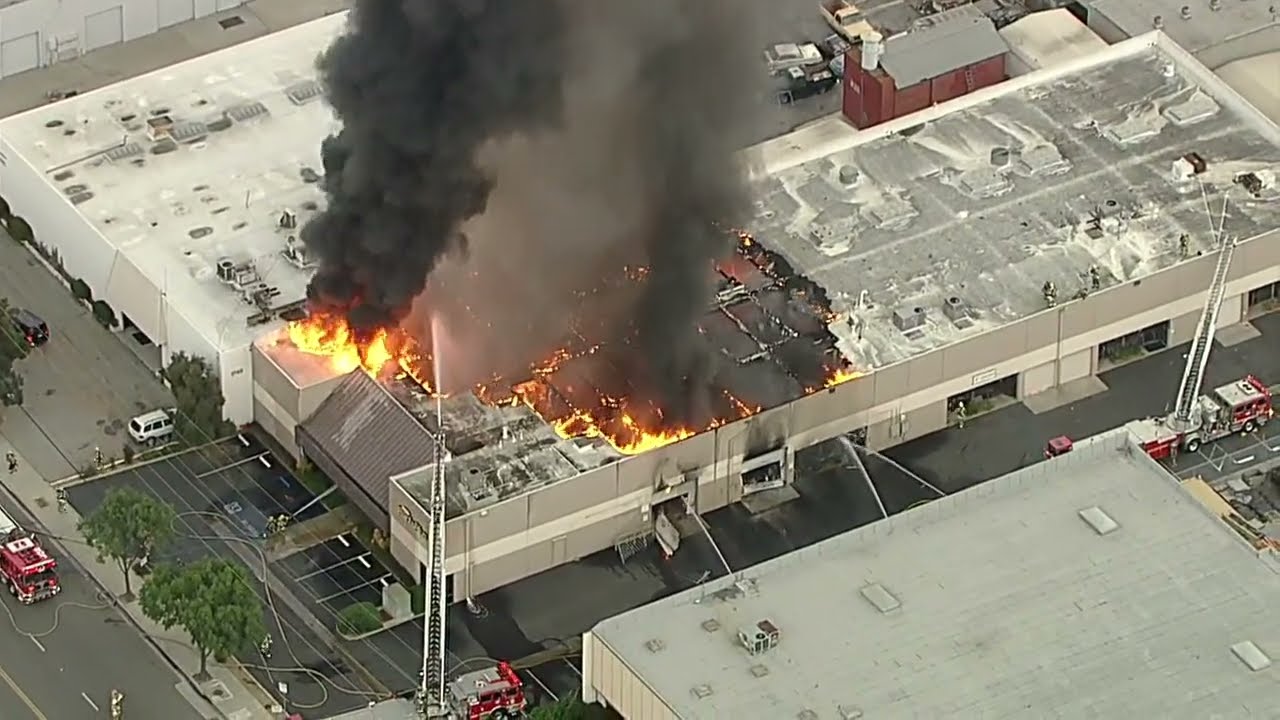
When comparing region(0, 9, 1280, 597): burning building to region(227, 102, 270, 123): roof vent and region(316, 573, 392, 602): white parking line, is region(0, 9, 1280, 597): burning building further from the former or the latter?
region(316, 573, 392, 602): white parking line

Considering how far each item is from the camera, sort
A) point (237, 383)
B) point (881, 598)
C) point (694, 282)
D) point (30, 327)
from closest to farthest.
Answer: point (881, 598) → point (694, 282) → point (237, 383) → point (30, 327)

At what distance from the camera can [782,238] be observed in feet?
405

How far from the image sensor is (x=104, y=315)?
125 meters

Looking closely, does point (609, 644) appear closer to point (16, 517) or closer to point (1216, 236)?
point (16, 517)

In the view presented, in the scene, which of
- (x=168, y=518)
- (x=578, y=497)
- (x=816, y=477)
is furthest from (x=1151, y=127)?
(x=168, y=518)

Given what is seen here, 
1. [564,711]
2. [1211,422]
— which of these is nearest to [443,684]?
[564,711]

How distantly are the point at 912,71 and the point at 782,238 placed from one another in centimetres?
1089

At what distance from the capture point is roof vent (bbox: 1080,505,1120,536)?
107438 mm

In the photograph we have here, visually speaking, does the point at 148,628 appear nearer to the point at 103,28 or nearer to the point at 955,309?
the point at 955,309

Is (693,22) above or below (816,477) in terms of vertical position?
above

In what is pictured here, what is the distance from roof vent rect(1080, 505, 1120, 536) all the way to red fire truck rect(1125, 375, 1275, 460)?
1020cm

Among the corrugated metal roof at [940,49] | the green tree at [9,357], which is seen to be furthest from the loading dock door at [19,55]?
the corrugated metal roof at [940,49]

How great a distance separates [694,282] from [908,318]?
751 cm

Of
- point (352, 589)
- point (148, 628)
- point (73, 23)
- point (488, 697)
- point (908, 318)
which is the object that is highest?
point (908, 318)
